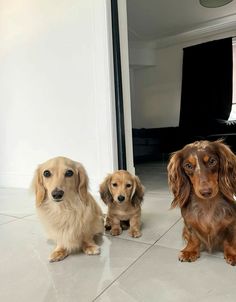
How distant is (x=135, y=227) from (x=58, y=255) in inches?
17.3

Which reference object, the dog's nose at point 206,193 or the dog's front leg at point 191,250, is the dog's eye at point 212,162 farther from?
the dog's front leg at point 191,250

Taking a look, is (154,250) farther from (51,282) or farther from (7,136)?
(7,136)

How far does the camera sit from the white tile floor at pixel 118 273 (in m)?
0.82

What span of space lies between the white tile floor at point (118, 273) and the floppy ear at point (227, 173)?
0.28 m

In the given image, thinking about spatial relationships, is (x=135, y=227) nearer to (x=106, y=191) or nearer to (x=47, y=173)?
(x=106, y=191)

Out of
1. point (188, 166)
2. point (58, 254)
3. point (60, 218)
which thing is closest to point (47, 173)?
point (60, 218)

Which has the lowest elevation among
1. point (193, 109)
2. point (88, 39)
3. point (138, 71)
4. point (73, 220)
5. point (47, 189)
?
point (73, 220)

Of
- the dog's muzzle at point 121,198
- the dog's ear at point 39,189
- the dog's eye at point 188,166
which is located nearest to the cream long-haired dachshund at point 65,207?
the dog's ear at point 39,189

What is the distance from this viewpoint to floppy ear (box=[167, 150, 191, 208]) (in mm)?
1009

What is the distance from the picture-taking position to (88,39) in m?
2.17

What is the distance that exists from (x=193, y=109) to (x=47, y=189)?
4.70 metres

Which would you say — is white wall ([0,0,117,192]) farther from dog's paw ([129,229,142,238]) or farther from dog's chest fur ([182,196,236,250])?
dog's chest fur ([182,196,236,250])

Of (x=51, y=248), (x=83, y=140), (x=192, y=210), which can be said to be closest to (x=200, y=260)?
(x=192, y=210)

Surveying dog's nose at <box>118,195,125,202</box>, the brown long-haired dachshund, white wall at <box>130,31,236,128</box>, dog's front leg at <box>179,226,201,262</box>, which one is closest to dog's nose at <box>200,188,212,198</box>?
the brown long-haired dachshund
